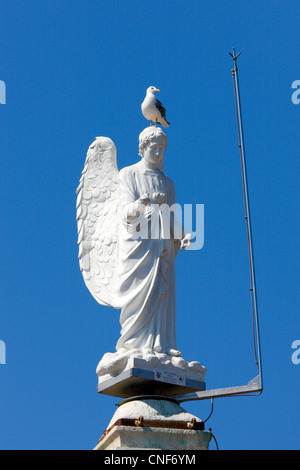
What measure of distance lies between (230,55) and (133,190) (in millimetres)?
2450

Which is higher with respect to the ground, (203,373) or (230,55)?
(230,55)

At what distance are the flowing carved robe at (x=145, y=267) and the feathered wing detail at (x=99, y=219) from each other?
0.40 metres

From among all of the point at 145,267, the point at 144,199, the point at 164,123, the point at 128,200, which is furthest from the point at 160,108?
the point at 145,267

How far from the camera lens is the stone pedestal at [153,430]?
12.0m

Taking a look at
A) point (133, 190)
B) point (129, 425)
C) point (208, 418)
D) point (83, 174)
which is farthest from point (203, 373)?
point (83, 174)

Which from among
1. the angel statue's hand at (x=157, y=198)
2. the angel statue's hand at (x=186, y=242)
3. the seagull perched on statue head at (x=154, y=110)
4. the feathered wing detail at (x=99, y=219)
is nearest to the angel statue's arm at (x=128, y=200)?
the angel statue's hand at (x=157, y=198)

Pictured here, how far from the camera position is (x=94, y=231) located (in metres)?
14.6

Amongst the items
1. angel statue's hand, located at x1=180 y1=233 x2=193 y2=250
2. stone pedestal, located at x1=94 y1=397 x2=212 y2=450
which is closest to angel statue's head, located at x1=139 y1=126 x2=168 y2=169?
angel statue's hand, located at x1=180 y1=233 x2=193 y2=250

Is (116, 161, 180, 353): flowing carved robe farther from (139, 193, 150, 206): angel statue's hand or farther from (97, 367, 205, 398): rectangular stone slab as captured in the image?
(97, 367, 205, 398): rectangular stone slab

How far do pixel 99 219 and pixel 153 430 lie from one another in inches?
151

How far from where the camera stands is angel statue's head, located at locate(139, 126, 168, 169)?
46.3 ft

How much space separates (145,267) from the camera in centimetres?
1348

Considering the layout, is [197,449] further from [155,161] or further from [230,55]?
[230,55]

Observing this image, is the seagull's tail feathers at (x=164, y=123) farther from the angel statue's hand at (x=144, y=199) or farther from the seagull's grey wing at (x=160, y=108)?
the angel statue's hand at (x=144, y=199)
